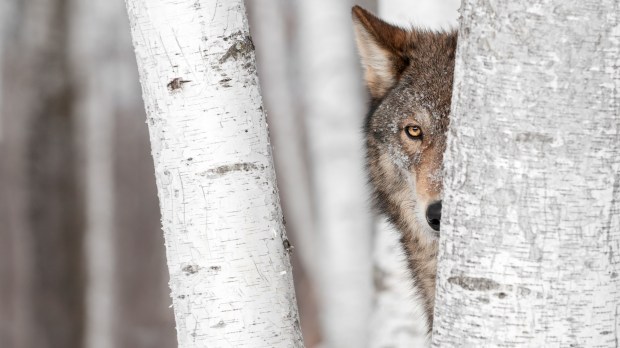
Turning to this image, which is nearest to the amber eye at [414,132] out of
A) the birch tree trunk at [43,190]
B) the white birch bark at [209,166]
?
the white birch bark at [209,166]

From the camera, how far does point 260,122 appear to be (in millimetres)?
2482

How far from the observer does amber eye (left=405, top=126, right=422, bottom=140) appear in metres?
3.38

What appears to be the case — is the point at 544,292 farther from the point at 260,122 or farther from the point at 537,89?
the point at 260,122

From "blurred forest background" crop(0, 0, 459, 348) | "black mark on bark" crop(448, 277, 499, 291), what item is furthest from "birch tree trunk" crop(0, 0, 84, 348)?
"black mark on bark" crop(448, 277, 499, 291)

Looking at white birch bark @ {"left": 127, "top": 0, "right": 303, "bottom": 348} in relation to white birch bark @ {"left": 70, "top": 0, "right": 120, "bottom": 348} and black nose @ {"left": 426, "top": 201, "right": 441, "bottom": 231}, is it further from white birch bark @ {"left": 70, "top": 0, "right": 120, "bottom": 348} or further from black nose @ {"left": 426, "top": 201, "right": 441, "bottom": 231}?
white birch bark @ {"left": 70, "top": 0, "right": 120, "bottom": 348}

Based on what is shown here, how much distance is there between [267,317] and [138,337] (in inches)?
530

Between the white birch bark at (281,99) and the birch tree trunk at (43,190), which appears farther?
the white birch bark at (281,99)

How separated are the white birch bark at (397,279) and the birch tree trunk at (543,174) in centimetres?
341

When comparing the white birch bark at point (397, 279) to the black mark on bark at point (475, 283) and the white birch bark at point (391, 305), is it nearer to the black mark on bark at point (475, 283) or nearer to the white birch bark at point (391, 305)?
the white birch bark at point (391, 305)

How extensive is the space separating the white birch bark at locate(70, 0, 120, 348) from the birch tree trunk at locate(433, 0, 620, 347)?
31.0 feet

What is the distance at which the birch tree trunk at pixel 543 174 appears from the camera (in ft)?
5.13

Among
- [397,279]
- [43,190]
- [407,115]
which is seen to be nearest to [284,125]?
[43,190]

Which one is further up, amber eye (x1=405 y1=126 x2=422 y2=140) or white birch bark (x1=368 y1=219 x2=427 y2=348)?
amber eye (x1=405 y1=126 x2=422 y2=140)

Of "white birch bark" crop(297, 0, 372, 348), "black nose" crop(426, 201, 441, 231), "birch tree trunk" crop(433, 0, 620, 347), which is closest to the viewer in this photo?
"birch tree trunk" crop(433, 0, 620, 347)
